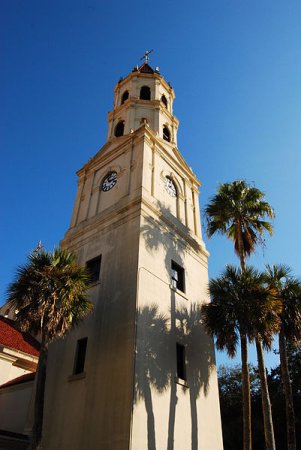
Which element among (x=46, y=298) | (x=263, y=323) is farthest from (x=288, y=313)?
(x=46, y=298)

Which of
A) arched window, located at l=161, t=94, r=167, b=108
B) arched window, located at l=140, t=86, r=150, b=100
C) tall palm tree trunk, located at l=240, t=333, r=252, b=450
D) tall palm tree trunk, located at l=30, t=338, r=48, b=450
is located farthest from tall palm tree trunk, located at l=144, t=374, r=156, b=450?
arched window, located at l=161, t=94, r=167, b=108

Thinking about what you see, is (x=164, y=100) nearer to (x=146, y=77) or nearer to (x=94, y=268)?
(x=146, y=77)

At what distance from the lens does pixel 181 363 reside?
675 inches

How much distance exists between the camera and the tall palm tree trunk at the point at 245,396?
1357 cm

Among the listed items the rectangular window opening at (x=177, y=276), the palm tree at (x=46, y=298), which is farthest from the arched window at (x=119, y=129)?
the palm tree at (x=46, y=298)

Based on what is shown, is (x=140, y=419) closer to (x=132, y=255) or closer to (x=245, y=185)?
(x=132, y=255)

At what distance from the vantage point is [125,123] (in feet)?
93.8

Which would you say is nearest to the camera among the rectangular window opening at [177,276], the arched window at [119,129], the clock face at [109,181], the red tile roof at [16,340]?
the rectangular window opening at [177,276]

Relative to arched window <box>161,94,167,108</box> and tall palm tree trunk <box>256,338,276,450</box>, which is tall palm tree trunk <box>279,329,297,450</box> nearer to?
tall palm tree trunk <box>256,338,276,450</box>

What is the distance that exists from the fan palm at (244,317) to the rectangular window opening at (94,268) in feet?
20.0

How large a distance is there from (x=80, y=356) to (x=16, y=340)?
30.6ft

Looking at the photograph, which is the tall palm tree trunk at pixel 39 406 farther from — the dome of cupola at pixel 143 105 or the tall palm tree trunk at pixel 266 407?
the dome of cupola at pixel 143 105

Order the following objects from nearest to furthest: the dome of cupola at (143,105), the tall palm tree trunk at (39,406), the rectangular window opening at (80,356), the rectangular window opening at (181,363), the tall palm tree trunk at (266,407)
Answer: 1. the tall palm tree trunk at (39,406)
2. the tall palm tree trunk at (266,407)
3. the rectangular window opening at (80,356)
4. the rectangular window opening at (181,363)
5. the dome of cupola at (143,105)

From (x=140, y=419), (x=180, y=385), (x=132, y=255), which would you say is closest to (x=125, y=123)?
(x=132, y=255)
